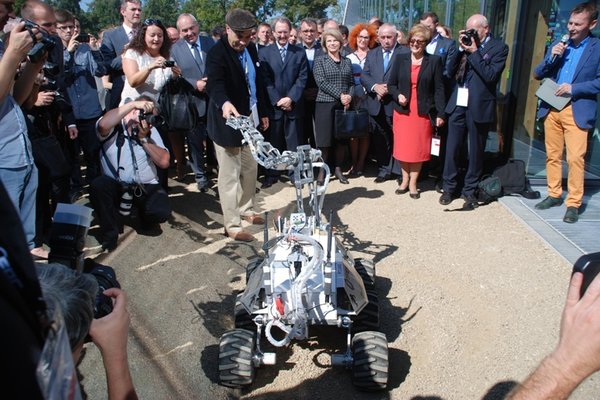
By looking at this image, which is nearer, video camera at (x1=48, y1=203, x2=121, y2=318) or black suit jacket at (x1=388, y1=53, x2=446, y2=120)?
video camera at (x1=48, y1=203, x2=121, y2=318)

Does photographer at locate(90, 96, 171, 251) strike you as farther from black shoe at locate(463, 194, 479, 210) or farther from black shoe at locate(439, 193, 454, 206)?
black shoe at locate(463, 194, 479, 210)

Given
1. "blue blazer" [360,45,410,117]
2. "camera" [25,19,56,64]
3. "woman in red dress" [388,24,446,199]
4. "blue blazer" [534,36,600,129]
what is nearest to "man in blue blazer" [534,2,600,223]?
"blue blazer" [534,36,600,129]

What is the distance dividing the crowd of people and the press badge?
2.68 metres

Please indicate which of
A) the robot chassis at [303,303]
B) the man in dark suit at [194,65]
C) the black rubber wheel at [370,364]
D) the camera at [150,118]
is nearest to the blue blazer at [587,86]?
the robot chassis at [303,303]

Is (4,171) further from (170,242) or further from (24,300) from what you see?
(24,300)

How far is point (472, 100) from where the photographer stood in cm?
609

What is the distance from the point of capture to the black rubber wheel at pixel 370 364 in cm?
295

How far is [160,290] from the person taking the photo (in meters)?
4.38

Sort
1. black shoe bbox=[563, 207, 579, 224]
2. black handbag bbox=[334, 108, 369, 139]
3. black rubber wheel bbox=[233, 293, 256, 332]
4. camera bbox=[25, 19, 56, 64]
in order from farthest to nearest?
black handbag bbox=[334, 108, 369, 139] → black shoe bbox=[563, 207, 579, 224] → black rubber wheel bbox=[233, 293, 256, 332] → camera bbox=[25, 19, 56, 64]

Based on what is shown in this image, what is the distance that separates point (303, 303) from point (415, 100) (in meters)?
4.13

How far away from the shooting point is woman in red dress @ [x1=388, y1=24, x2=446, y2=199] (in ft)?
20.6

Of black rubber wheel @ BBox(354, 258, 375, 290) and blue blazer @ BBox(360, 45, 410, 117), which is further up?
blue blazer @ BBox(360, 45, 410, 117)

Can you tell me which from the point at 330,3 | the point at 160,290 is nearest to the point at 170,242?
the point at 160,290

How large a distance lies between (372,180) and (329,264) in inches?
178
